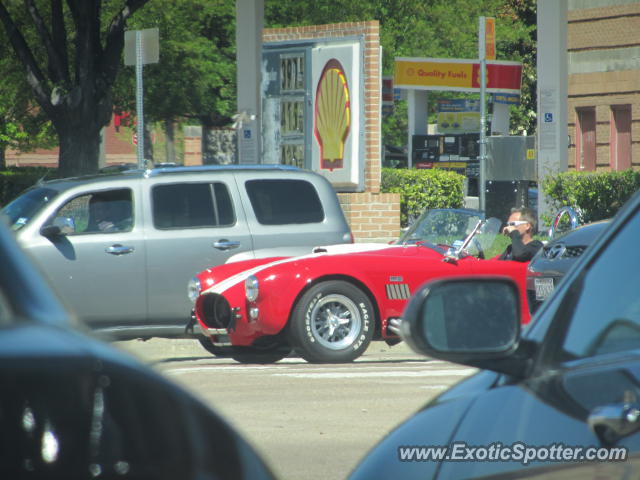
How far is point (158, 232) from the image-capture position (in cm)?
1206

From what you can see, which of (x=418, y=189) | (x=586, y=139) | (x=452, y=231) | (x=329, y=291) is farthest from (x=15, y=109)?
(x=329, y=291)

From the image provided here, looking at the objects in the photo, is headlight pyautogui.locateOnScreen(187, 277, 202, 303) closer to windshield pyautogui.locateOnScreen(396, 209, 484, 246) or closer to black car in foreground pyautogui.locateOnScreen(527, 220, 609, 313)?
windshield pyautogui.locateOnScreen(396, 209, 484, 246)

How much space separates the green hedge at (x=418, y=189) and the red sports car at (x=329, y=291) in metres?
11.7

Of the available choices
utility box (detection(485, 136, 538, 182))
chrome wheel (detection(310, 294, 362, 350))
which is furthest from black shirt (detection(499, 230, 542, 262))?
utility box (detection(485, 136, 538, 182))

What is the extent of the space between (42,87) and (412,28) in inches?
1036

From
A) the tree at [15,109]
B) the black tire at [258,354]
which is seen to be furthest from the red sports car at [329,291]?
the tree at [15,109]

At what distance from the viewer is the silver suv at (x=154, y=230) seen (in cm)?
1175

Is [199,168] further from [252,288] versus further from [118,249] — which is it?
[252,288]

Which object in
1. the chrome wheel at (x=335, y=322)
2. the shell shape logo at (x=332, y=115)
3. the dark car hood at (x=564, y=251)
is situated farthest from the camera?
the shell shape logo at (x=332, y=115)

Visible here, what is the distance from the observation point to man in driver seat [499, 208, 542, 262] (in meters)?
12.0

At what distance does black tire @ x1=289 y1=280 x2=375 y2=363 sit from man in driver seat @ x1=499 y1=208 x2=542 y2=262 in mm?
1755

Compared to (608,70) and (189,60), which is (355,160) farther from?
(189,60)

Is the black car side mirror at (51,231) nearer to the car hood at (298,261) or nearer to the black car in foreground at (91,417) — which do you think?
the car hood at (298,261)

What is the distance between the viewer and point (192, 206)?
40.5ft
